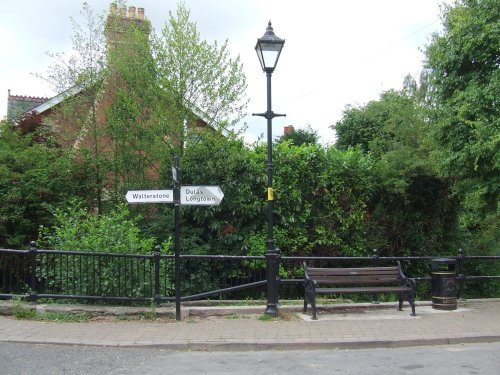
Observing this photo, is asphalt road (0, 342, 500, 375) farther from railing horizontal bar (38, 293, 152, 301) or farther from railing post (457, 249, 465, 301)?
railing post (457, 249, 465, 301)

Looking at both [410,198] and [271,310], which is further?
[410,198]

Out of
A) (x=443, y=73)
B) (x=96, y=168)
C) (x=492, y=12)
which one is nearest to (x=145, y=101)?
(x=96, y=168)

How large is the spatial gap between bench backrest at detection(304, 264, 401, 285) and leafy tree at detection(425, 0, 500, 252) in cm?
271

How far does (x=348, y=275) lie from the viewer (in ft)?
29.5

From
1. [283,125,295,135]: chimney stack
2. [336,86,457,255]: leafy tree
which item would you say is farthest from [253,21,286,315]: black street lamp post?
[283,125,295,135]: chimney stack

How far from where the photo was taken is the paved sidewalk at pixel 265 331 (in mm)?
6816

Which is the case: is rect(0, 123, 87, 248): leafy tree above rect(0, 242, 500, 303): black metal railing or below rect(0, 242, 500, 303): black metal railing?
above

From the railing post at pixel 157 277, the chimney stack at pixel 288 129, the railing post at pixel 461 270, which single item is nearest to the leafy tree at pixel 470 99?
the railing post at pixel 461 270

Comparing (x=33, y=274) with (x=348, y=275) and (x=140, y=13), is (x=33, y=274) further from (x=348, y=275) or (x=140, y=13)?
(x=140, y=13)

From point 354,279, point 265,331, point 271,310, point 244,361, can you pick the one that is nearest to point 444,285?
point 354,279

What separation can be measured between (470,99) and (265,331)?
623 cm

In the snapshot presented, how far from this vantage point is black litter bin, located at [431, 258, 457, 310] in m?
9.35

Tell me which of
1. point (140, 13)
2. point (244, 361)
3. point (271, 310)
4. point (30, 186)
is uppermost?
point (140, 13)

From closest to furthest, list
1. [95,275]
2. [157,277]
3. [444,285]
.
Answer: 1. [157,277]
2. [95,275]
3. [444,285]
